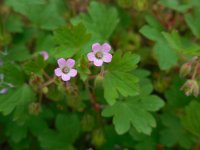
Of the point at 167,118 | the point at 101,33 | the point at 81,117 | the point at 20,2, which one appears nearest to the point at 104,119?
the point at 81,117

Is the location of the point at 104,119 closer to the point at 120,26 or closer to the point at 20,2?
the point at 120,26

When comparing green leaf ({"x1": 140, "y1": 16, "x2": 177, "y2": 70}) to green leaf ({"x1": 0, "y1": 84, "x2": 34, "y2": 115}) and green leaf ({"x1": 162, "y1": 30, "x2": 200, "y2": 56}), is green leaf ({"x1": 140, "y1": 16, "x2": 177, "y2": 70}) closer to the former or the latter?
green leaf ({"x1": 162, "y1": 30, "x2": 200, "y2": 56})

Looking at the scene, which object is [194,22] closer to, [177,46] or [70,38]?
[177,46]

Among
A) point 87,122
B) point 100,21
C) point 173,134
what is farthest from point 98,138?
point 100,21

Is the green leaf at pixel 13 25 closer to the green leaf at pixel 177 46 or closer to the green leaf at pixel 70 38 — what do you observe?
the green leaf at pixel 70 38

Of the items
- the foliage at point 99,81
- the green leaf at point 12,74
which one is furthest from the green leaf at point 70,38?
the green leaf at point 12,74

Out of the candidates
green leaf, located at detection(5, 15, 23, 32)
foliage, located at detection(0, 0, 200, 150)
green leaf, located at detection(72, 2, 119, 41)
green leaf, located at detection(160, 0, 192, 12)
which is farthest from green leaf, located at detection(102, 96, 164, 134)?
green leaf, located at detection(5, 15, 23, 32)
